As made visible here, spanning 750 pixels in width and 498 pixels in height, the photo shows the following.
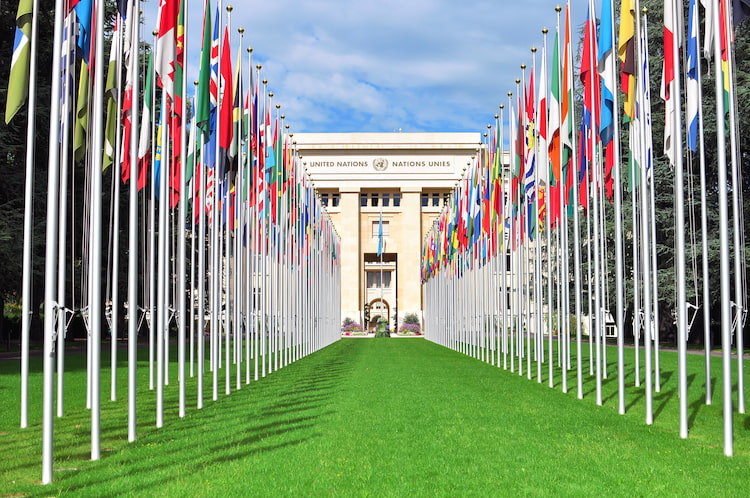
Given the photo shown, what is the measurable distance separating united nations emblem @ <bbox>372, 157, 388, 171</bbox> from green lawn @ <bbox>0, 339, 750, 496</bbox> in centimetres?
7868

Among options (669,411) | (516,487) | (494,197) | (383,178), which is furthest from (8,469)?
(383,178)

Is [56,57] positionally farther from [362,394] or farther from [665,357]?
[665,357]

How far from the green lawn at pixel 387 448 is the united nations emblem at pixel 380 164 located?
258 ft

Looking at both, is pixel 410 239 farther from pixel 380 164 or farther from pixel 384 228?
pixel 380 164

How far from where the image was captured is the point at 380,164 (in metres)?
98.1

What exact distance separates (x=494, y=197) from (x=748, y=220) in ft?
40.9

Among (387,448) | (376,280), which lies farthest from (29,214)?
(376,280)

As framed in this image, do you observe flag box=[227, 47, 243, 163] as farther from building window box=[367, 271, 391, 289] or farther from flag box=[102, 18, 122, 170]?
building window box=[367, 271, 391, 289]

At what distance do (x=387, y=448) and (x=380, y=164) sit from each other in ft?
287

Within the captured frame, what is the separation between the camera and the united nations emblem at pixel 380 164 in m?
97.9

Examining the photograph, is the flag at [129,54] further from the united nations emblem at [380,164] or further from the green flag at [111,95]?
the united nations emblem at [380,164]

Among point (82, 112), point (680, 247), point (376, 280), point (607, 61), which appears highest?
point (607, 61)

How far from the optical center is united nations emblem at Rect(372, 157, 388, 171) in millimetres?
97938

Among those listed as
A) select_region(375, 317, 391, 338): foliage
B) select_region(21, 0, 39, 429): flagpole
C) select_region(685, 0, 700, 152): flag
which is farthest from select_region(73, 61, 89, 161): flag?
select_region(375, 317, 391, 338): foliage
